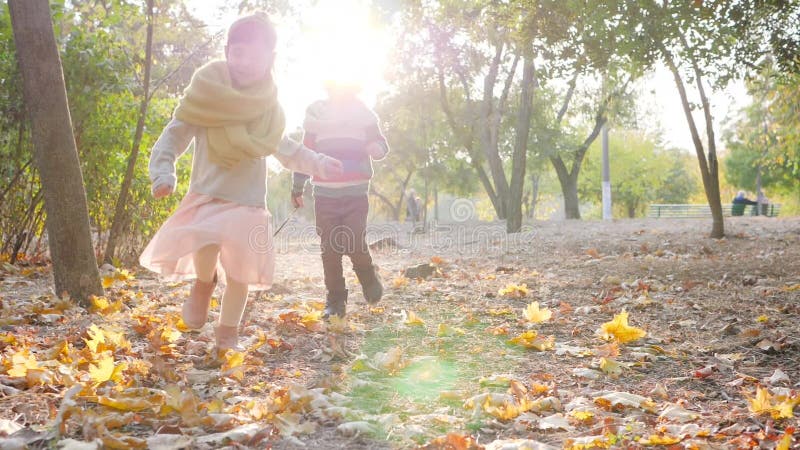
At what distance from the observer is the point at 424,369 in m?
3.27

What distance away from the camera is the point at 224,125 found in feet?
10.5

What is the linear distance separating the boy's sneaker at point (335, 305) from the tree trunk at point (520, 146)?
8.89 m

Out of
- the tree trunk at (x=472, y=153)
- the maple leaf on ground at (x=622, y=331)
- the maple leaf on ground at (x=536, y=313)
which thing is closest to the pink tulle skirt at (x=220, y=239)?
the maple leaf on ground at (x=536, y=313)

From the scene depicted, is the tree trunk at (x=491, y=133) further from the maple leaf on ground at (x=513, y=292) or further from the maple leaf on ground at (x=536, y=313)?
the maple leaf on ground at (x=536, y=313)

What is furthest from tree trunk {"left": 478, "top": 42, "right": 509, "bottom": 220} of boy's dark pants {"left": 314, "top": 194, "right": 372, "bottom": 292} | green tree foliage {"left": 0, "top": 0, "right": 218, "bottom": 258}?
boy's dark pants {"left": 314, "top": 194, "right": 372, "bottom": 292}

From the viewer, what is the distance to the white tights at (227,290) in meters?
3.22

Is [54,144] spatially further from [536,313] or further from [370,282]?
[536,313]

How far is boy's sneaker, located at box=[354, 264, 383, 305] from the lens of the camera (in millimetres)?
4832

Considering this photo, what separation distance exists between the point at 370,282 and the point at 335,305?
1.31ft

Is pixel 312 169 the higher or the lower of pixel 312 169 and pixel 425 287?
the higher

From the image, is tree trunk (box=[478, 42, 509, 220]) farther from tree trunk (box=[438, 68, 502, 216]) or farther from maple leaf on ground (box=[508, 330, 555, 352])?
maple leaf on ground (box=[508, 330, 555, 352])

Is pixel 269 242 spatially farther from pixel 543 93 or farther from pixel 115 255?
pixel 543 93

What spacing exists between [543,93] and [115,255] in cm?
2036

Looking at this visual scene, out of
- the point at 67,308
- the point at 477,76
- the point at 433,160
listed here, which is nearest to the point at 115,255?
the point at 67,308
